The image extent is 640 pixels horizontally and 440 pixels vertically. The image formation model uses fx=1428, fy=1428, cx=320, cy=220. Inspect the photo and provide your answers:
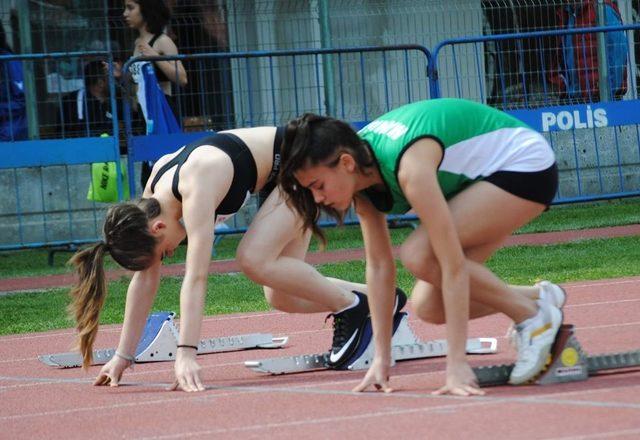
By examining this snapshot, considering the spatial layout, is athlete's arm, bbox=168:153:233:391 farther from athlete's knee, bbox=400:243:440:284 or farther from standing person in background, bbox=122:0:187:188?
standing person in background, bbox=122:0:187:188

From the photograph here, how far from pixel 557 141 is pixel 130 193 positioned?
434cm

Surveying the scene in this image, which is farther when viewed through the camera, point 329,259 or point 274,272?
point 329,259

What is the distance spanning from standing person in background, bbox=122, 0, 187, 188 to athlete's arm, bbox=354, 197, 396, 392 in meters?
7.01

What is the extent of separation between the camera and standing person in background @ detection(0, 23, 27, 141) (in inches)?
540

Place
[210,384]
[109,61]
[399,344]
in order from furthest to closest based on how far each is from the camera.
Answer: [109,61] → [399,344] → [210,384]

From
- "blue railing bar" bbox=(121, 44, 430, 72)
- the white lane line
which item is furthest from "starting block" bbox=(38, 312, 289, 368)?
"blue railing bar" bbox=(121, 44, 430, 72)

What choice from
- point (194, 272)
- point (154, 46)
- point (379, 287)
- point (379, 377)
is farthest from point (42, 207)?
point (379, 377)

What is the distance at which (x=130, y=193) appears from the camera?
12.9 meters

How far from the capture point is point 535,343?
560cm

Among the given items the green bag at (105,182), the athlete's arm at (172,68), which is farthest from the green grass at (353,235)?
the athlete's arm at (172,68)

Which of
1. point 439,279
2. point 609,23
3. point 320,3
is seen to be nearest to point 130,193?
point 320,3

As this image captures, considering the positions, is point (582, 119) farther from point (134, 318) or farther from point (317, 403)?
point (317, 403)

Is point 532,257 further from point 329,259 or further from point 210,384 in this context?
point 210,384

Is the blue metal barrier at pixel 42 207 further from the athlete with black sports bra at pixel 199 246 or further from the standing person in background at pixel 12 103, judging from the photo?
the athlete with black sports bra at pixel 199 246
